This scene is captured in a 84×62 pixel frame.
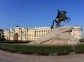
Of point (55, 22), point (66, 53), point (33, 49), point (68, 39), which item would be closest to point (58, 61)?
point (66, 53)

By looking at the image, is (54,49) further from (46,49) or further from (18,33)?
(18,33)

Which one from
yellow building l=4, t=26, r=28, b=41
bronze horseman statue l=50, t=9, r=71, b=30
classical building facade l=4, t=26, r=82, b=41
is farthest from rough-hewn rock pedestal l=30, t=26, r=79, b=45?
yellow building l=4, t=26, r=28, b=41

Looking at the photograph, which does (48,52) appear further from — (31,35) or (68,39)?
(31,35)

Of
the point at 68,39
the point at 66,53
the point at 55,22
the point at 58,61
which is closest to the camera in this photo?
the point at 58,61

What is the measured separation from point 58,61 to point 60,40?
448 inches

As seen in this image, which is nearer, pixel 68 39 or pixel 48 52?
pixel 48 52

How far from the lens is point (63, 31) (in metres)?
30.0

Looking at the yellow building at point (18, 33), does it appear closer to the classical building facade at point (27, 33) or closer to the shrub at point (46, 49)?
the classical building facade at point (27, 33)

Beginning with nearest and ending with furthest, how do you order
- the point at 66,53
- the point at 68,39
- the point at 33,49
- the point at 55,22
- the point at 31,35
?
the point at 66,53
the point at 33,49
the point at 68,39
the point at 55,22
the point at 31,35

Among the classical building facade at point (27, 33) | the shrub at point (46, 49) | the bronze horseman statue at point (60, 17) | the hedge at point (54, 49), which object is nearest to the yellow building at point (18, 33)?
the classical building facade at point (27, 33)

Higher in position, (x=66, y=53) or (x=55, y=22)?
(x=55, y=22)

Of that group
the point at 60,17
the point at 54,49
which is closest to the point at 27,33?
the point at 60,17

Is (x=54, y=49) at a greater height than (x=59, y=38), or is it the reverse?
(x=59, y=38)

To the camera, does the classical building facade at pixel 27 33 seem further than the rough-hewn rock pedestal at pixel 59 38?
Yes
